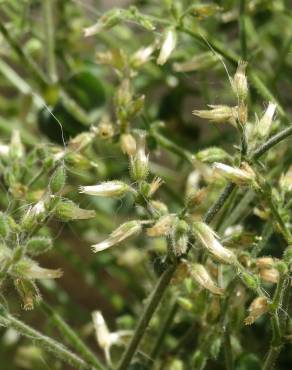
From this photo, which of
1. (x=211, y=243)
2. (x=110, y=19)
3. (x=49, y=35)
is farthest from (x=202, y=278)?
(x=49, y=35)

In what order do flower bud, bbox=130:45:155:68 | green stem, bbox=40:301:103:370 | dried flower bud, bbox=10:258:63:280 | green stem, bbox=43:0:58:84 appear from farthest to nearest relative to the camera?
green stem, bbox=43:0:58:84, flower bud, bbox=130:45:155:68, green stem, bbox=40:301:103:370, dried flower bud, bbox=10:258:63:280

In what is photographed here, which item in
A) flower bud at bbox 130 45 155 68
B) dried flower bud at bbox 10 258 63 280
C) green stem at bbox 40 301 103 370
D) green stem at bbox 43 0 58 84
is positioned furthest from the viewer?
green stem at bbox 43 0 58 84

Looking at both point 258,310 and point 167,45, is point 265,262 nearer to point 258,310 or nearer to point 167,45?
point 258,310

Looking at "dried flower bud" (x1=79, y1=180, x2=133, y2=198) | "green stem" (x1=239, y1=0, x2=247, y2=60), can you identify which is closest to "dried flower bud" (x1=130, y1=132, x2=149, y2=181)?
"dried flower bud" (x1=79, y1=180, x2=133, y2=198)

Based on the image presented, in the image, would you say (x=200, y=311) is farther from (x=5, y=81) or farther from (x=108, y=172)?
(x=5, y=81)

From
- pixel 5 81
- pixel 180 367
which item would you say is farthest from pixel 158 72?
pixel 180 367

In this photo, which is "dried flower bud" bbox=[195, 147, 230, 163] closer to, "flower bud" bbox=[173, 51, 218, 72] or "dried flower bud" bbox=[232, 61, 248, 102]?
"dried flower bud" bbox=[232, 61, 248, 102]

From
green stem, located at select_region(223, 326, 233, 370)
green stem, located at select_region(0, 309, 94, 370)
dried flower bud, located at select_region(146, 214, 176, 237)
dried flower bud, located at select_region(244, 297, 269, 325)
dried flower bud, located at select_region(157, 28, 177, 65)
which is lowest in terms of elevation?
green stem, located at select_region(223, 326, 233, 370)
